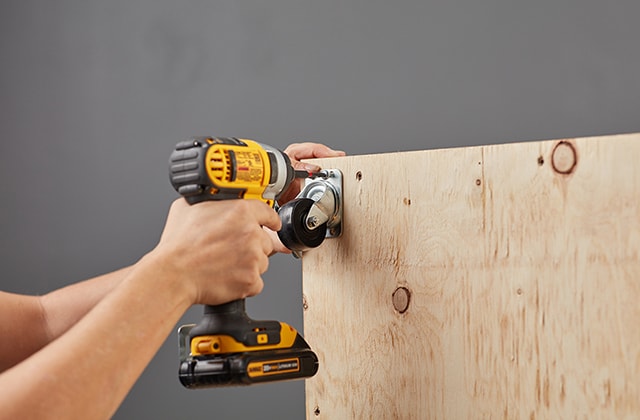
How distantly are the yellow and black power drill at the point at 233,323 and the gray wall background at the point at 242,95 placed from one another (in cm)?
97

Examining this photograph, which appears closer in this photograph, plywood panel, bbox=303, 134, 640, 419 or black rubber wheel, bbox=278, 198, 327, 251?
plywood panel, bbox=303, 134, 640, 419

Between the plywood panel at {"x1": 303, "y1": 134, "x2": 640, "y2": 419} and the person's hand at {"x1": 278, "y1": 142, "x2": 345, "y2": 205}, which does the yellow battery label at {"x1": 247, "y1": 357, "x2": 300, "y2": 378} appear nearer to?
the plywood panel at {"x1": 303, "y1": 134, "x2": 640, "y2": 419}

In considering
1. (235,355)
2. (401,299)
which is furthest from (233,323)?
(401,299)

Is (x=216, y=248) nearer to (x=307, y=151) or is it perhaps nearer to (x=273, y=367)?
(x=273, y=367)

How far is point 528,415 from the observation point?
1263mm

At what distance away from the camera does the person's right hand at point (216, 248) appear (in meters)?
1.20

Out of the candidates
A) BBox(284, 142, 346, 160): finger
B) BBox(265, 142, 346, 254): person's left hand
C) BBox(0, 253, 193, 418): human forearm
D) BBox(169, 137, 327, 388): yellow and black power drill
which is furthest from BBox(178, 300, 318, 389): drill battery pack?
BBox(284, 142, 346, 160): finger

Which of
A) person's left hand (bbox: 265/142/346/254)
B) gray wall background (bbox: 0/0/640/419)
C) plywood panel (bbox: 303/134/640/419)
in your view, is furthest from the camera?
gray wall background (bbox: 0/0/640/419)

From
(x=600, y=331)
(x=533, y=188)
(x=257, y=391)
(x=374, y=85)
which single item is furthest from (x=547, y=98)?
(x=257, y=391)

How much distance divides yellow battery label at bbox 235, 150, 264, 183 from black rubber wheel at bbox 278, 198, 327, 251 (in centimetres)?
14

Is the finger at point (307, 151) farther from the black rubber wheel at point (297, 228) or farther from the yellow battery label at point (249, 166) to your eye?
the yellow battery label at point (249, 166)

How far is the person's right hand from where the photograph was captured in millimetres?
1199

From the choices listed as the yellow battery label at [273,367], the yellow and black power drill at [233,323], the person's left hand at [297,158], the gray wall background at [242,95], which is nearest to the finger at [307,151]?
the person's left hand at [297,158]

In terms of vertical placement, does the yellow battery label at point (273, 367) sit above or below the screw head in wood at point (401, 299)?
below
